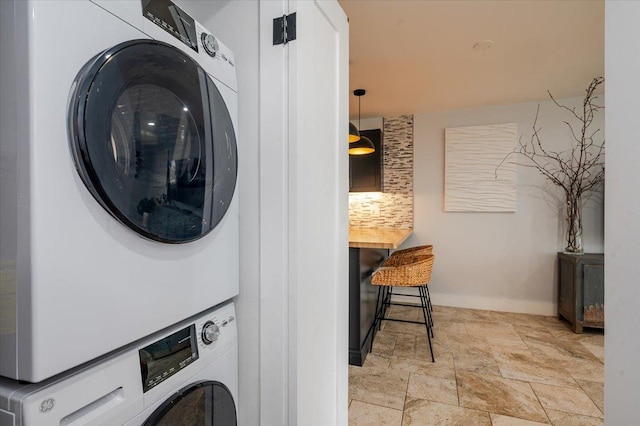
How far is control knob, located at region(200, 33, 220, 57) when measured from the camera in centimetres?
90

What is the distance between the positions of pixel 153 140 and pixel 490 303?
13.6 feet

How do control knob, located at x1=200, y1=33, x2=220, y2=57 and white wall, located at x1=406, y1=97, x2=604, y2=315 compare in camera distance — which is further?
white wall, located at x1=406, y1=97, x2=604, y2=315

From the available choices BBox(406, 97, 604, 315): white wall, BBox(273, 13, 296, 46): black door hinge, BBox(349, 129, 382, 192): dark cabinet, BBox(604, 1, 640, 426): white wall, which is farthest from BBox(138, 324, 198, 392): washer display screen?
BBox(406, 97, 604, 315): white wall

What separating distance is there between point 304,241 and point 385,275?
166 cm

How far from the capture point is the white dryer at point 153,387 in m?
0.52

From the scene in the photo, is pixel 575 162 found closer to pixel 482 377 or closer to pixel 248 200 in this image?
pixel 482 377

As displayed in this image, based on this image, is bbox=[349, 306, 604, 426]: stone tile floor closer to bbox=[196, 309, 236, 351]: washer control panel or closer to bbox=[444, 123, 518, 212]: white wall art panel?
bbox=[196, 309, 236, 351]: washer control panel

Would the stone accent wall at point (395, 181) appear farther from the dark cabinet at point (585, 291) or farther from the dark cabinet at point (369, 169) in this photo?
the dark cabinet at point (585, 291)

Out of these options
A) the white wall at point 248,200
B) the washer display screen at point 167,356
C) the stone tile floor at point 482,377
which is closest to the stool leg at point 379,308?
the stone tile floor at point 482,377

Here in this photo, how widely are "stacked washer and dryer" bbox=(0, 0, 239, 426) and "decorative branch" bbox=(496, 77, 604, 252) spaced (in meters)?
3.90

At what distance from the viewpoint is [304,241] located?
1065 mm

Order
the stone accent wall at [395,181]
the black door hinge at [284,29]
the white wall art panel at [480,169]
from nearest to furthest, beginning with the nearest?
the black door hinge at [284,29] → the white wall art panel at [480,169] → the stone accent wall at [395,181]

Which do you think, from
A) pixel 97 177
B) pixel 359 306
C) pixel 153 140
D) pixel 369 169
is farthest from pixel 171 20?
pixel 369 169

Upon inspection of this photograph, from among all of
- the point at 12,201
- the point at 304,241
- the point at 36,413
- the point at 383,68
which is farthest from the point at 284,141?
the point at 383,68
